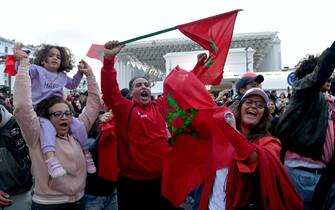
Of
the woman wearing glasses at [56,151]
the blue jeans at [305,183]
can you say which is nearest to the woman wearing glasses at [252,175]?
the blue jeans at [305,183]

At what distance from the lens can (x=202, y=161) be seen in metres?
2.55

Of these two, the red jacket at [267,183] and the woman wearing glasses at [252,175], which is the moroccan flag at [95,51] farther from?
the red jacket at [267,183]

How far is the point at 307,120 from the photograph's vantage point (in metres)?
2.57

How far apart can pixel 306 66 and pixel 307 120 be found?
58cm

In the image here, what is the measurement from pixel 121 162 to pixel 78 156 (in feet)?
2.14

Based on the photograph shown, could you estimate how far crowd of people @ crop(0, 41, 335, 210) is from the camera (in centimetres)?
214

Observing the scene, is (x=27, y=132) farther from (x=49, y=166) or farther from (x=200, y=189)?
(x=200, y=189)

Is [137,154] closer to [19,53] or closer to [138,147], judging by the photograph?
[138,147]

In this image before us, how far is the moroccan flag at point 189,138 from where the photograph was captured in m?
2.47

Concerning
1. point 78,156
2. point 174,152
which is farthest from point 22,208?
point 174,152

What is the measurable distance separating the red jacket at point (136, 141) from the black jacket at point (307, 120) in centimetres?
122

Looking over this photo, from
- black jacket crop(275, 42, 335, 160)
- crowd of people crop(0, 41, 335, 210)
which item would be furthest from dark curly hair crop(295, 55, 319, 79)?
→ black jacket crop(275, 42, 335, 160)

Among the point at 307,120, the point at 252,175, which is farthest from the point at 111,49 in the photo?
the point at 307,120

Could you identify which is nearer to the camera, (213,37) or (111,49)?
(111,49)
